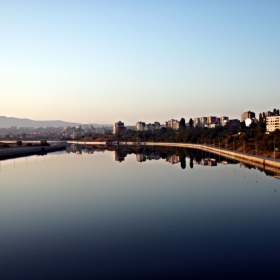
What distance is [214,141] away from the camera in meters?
52.2

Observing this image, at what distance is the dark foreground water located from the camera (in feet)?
21.5

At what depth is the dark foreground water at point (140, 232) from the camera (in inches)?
259

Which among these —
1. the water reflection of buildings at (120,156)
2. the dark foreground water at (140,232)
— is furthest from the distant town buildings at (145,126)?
the dark foreground water at (140,232)

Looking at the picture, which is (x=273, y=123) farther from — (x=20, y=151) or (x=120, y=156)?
(x=20, y=151)

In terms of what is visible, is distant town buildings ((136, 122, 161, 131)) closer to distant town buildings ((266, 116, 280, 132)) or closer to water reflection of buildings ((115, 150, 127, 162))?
distant town buildings ((266, 116, 280, 132))

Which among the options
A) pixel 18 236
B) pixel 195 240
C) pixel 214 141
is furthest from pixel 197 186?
pixel 214 141

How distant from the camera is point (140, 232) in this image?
8.73 metres

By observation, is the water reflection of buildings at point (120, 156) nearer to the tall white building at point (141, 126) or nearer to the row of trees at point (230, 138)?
the row of trees at point (230, 138)

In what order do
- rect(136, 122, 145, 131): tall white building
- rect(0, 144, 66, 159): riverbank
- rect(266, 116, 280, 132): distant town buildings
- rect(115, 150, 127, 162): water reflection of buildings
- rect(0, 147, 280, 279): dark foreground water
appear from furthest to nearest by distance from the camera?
rect(136, 122, 145, 131): tall white building
rect(266, 116, 280, 132): distant town buildings
rect(0, 144, 66, 159): riverbank
rect(115, 150, 127, 162): water reflection of buildings
rect(0, 147, 280, 279): dark foreground water

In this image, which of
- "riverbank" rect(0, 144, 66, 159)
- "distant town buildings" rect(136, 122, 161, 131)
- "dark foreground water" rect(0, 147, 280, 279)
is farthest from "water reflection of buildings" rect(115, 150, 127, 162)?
"distant town buildings" rect(136, 122, 161, 131)

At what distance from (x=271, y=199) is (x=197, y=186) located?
3.86 m

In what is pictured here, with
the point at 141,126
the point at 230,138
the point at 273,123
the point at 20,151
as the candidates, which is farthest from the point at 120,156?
the point at 141,126

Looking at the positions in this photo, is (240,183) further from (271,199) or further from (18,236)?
(18,236)

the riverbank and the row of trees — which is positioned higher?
the row of trees
